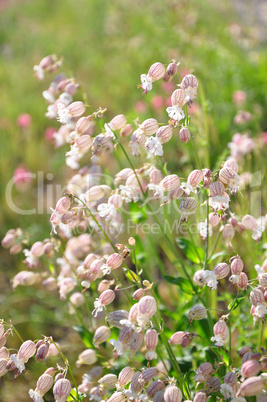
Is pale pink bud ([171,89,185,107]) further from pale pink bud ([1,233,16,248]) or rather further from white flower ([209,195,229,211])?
pale pink bud ([1,233,16,248])

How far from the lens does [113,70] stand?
5.93 meters

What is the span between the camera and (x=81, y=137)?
152cm

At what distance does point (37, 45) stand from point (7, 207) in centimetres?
505

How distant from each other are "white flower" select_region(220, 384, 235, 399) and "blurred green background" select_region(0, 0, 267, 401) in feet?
3.37

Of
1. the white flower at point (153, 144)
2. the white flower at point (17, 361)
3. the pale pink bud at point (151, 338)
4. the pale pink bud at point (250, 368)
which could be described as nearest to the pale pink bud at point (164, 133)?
the white flower at point (153, 144)

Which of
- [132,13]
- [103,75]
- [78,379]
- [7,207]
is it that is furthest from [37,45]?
[78,379]

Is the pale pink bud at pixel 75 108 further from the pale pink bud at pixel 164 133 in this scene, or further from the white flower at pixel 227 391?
the white flower at pixel 227 391

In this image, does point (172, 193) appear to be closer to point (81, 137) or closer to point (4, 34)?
point (81, 137)

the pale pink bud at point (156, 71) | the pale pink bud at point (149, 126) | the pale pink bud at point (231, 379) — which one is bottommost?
the pale pink bud at point (231, 379)

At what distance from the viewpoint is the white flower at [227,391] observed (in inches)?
46.9

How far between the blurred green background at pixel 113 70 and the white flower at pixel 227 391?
1.03 m

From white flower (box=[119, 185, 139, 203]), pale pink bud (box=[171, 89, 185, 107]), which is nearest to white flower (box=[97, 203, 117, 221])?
white flower (box=[119, 185, 139, 203])

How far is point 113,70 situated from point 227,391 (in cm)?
532

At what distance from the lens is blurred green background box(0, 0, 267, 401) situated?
3.23 meters
